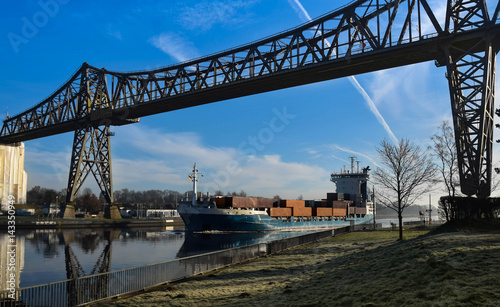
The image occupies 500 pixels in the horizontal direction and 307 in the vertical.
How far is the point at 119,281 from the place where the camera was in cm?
1648

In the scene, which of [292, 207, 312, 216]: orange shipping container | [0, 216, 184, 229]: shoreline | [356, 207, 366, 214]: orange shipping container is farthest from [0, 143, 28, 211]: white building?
[356, 207, 366, 214]: orange shipping container

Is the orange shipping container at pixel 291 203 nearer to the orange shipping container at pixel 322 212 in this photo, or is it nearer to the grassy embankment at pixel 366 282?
the orange shipping container at pixel 322 212

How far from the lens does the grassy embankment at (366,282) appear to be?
11.2 metres

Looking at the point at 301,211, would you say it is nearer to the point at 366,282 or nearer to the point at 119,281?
the point at 119,281

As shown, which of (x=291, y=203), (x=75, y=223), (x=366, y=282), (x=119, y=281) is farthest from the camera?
(x=291, y=203)

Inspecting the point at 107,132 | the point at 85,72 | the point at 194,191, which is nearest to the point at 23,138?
the point at 85,72

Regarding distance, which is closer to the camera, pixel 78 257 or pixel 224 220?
pixel 78 257

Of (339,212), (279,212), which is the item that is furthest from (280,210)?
(339,212)

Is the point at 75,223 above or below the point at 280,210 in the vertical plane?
below

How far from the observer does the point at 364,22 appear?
48188mm

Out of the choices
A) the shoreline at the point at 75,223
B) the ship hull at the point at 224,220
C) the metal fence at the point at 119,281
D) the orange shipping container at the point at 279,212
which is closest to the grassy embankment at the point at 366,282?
the metal fence at the point at 119,281

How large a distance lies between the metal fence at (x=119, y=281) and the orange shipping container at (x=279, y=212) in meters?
41.2

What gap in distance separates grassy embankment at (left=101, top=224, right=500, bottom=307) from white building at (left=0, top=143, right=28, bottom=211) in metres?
109

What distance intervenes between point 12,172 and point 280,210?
288ft
